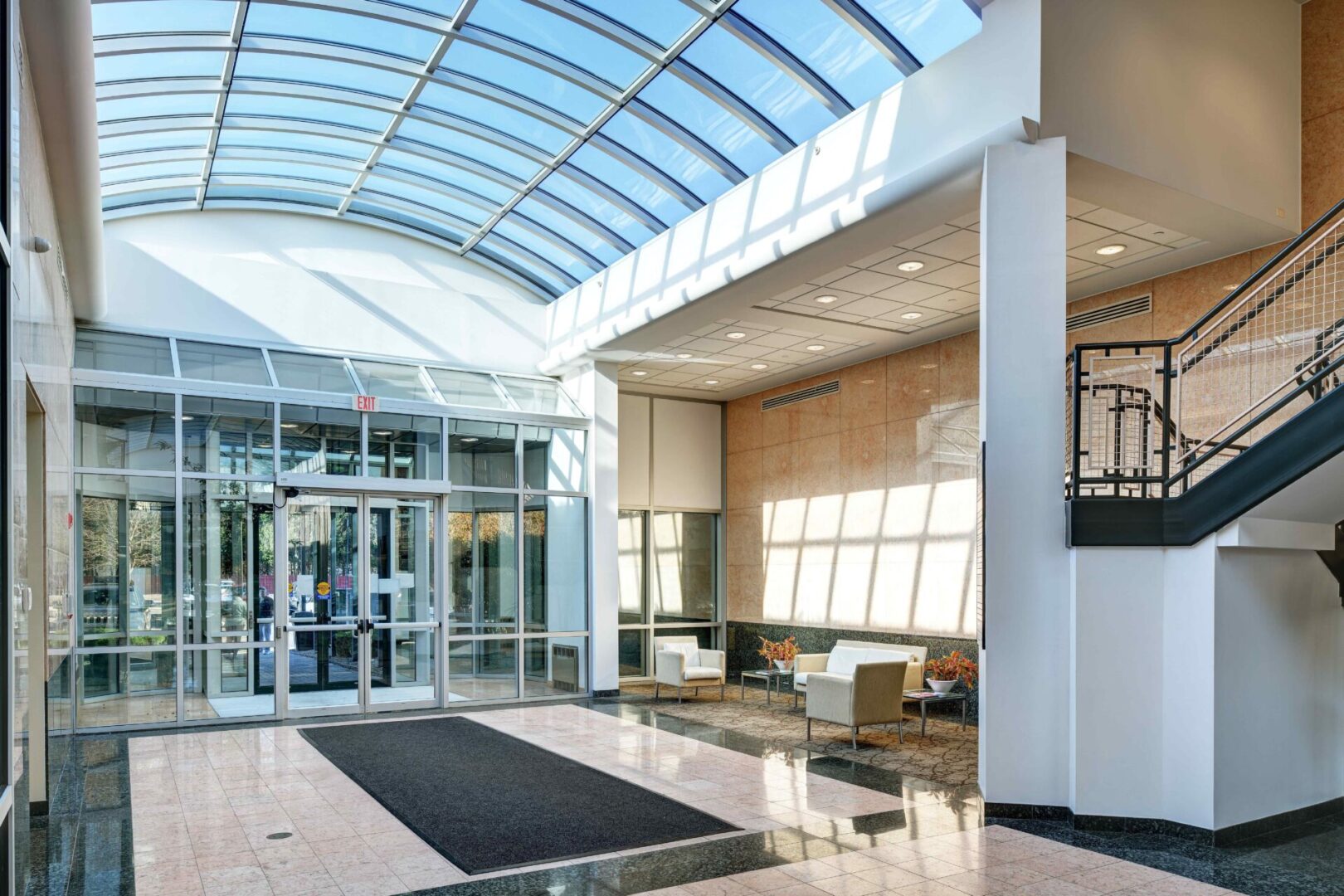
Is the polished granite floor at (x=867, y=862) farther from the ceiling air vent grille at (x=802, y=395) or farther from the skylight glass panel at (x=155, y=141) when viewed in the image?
the ceiling air vent grille at (x=802, y=395)

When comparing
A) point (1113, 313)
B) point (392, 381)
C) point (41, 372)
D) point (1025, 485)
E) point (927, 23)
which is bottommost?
point (1025, 485)

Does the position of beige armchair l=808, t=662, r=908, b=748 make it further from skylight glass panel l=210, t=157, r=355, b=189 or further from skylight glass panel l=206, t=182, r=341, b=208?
skylight glass panel l=206, t=182, r=341, b=208

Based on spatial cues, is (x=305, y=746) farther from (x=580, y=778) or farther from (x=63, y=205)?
(x=63, y=205)

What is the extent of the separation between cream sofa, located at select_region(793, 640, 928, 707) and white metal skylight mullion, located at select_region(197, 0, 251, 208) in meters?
8.57

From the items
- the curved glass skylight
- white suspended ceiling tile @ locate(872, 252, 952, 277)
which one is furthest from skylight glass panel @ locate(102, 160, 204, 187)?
white suspended ceiling tile @ locate(872, 252, 952, 277)

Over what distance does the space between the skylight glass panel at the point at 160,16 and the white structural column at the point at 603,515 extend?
20.2 ft

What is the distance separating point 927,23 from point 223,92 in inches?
277

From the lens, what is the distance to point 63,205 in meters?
8.38

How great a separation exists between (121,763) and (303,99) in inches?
270

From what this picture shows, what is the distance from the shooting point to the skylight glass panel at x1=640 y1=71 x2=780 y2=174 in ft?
30.9

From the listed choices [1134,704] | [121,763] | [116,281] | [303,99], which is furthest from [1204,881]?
[116,281]

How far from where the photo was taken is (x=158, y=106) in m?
10.3

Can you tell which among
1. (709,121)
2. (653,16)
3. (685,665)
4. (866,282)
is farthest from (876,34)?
(685,665)

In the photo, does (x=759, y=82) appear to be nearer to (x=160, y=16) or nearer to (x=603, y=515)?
(x=160, y=16)
